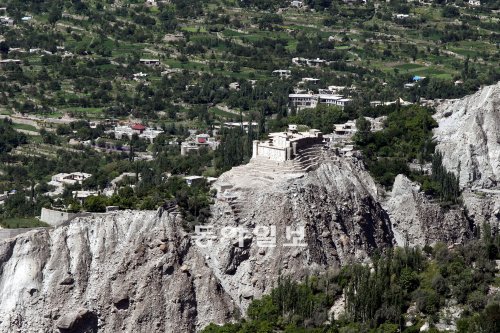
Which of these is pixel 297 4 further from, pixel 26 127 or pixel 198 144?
pixel 198 144

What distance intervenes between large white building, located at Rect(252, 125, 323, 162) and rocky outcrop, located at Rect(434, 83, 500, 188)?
9.23m

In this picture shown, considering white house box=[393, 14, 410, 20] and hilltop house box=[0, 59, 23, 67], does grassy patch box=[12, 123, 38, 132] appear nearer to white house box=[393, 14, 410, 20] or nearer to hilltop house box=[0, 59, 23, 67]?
hilltop house box=[0, 59, 23, 67]

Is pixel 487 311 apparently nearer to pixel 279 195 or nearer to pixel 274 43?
pixel 279 195

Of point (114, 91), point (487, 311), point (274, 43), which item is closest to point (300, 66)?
point (274, 43)

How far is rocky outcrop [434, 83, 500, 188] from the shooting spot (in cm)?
7544

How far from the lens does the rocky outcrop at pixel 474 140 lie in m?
75.4

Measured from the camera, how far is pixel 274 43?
127 meters

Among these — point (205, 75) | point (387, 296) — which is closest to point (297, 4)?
point (205, 75)

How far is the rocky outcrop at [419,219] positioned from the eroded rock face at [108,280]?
34.2ft

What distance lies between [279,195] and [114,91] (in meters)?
50.2

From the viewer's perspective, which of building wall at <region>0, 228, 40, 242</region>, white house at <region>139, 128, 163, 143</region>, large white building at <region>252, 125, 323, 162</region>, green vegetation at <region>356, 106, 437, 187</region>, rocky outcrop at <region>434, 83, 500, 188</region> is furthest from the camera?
white house at <region>139, 128, 163, 143</region>

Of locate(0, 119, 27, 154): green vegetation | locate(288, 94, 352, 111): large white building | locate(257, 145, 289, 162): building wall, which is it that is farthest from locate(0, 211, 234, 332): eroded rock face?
locate(288, 94, 352, 111): large white building

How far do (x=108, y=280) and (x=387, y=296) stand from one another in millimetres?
10164

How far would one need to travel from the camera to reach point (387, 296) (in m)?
58.7
